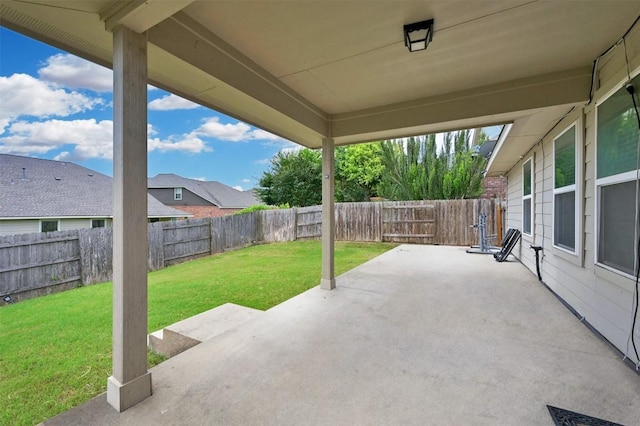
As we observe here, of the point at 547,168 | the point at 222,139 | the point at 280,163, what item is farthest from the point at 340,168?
the point at 222,139

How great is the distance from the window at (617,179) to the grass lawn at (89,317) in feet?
12.6

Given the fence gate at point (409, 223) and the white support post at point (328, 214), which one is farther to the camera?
the fence gate at point (409, 223)

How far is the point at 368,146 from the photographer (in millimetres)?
18500

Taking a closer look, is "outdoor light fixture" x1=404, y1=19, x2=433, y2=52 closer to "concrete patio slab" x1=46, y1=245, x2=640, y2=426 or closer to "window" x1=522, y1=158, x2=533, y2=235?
"concrete patio slab" x1=46, y1=245, x2=640, y2=426

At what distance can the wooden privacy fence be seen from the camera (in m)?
5.46

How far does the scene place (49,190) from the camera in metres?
10.4

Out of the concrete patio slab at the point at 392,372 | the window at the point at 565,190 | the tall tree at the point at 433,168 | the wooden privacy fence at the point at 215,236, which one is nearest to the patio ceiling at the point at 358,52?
the window at the point at 565,190

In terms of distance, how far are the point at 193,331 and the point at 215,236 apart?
7334mm

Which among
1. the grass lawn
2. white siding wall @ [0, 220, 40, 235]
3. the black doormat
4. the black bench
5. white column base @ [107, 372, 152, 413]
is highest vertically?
white siding wall @ [0, 220, 40, 235]

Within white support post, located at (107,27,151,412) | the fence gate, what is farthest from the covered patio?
the fence gate

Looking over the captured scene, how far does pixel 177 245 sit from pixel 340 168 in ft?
42.2

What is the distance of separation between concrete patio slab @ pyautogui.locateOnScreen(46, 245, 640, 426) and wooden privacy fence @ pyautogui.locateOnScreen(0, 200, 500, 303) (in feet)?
17.5

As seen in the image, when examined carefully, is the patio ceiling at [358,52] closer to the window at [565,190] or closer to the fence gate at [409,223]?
the window at [565,190]

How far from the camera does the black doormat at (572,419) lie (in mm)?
1541
